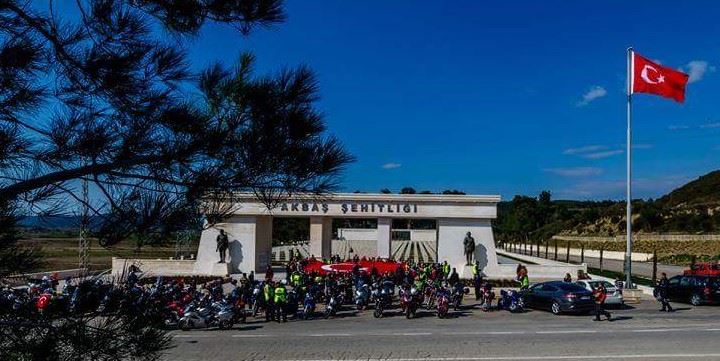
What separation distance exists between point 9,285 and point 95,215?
75cm

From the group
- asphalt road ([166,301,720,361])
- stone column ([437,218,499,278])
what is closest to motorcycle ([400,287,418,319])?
asphalt road ([166,301,720,361])

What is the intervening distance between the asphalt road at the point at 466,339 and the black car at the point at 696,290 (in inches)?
119

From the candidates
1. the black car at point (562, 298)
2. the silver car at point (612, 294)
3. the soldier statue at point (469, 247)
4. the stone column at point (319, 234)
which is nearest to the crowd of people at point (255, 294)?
the black car at point (562, 298)

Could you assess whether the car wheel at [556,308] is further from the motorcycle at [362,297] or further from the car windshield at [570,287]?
the motorcycle at [362,297]

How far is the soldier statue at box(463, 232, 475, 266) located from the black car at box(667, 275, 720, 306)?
11.8 meters

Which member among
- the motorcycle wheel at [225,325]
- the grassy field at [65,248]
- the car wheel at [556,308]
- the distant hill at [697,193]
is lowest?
the motorcycle wheel at [225,325]

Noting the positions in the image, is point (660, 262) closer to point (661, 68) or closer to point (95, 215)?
point (661, 68)

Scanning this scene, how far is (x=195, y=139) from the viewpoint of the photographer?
189 inches

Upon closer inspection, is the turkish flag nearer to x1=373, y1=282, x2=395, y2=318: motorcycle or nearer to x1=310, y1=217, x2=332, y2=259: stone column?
x1=373, y1=282, x2=395, y2=318: motorcycle

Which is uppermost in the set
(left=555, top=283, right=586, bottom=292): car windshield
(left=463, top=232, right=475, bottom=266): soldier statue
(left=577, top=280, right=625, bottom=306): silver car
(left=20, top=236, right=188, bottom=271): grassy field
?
(left=20, top=236, right=188, bottom=271): grassy field

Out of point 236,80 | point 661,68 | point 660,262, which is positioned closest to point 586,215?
point 660,262

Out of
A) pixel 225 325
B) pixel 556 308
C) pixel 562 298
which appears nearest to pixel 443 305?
pixel 556 308

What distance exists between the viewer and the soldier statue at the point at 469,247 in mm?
37188

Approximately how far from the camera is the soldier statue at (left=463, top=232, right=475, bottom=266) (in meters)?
37.2
